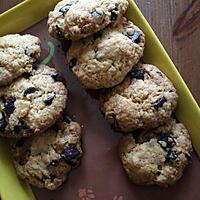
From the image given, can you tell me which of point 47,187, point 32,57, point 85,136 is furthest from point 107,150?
point 32,57

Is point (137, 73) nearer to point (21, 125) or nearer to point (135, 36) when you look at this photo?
point (135, 36)

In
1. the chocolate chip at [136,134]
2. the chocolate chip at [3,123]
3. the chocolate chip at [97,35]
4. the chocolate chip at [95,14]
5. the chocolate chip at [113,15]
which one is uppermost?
the chocolate chip at [95,14]

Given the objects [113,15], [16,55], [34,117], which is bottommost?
[34,117]

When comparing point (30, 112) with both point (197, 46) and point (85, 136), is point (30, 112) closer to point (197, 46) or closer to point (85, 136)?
point (85, 136)

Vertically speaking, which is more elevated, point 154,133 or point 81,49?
point 81,49

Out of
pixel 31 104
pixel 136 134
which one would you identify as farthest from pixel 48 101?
pixel 136 134

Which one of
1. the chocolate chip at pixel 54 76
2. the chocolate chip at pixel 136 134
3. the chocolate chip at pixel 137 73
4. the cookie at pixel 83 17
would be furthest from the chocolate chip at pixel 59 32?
the chocolate chip at pixel 136 134

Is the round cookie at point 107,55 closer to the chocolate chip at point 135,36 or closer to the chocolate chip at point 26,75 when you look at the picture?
the chocolate chip at point 135,36
